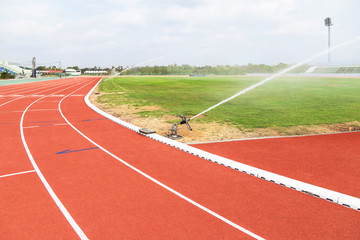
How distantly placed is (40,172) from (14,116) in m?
10.7

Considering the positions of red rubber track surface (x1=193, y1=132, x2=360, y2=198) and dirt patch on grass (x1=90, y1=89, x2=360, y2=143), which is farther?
dirt patch on grass (x1=90, y1=89, x2=360, y2=143)

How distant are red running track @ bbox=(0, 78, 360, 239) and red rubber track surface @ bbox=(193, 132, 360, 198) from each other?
1050mm

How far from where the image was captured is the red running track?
4.33 meters

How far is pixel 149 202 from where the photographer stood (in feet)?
17.3

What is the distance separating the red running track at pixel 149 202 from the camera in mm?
4328

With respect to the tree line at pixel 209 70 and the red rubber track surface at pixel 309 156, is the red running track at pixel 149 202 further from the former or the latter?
the tree line at pixel 209 70

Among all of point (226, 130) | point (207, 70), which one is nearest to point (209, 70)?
point (207, 70)

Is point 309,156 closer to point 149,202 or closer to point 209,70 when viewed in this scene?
point 149,202

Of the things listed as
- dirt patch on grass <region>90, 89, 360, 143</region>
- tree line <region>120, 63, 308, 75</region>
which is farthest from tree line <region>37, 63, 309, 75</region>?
dirt patch on grass <region>90, 89, 360, 143</region>

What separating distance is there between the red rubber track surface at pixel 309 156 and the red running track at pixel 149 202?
1.05 m

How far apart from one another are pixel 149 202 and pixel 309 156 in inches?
219

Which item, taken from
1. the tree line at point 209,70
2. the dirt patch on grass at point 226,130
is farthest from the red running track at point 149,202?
the tree line at point 209,70

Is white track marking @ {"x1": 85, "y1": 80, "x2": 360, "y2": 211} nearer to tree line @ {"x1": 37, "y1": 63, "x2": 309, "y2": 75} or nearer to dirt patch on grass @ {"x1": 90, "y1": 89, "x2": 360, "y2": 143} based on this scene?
dirt patch on grass @ {"x1": 90, "y1": 89, "x2": 360, "y2": 143}

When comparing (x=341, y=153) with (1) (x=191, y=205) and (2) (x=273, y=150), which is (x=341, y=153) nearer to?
(2) (x=273, y=150)
